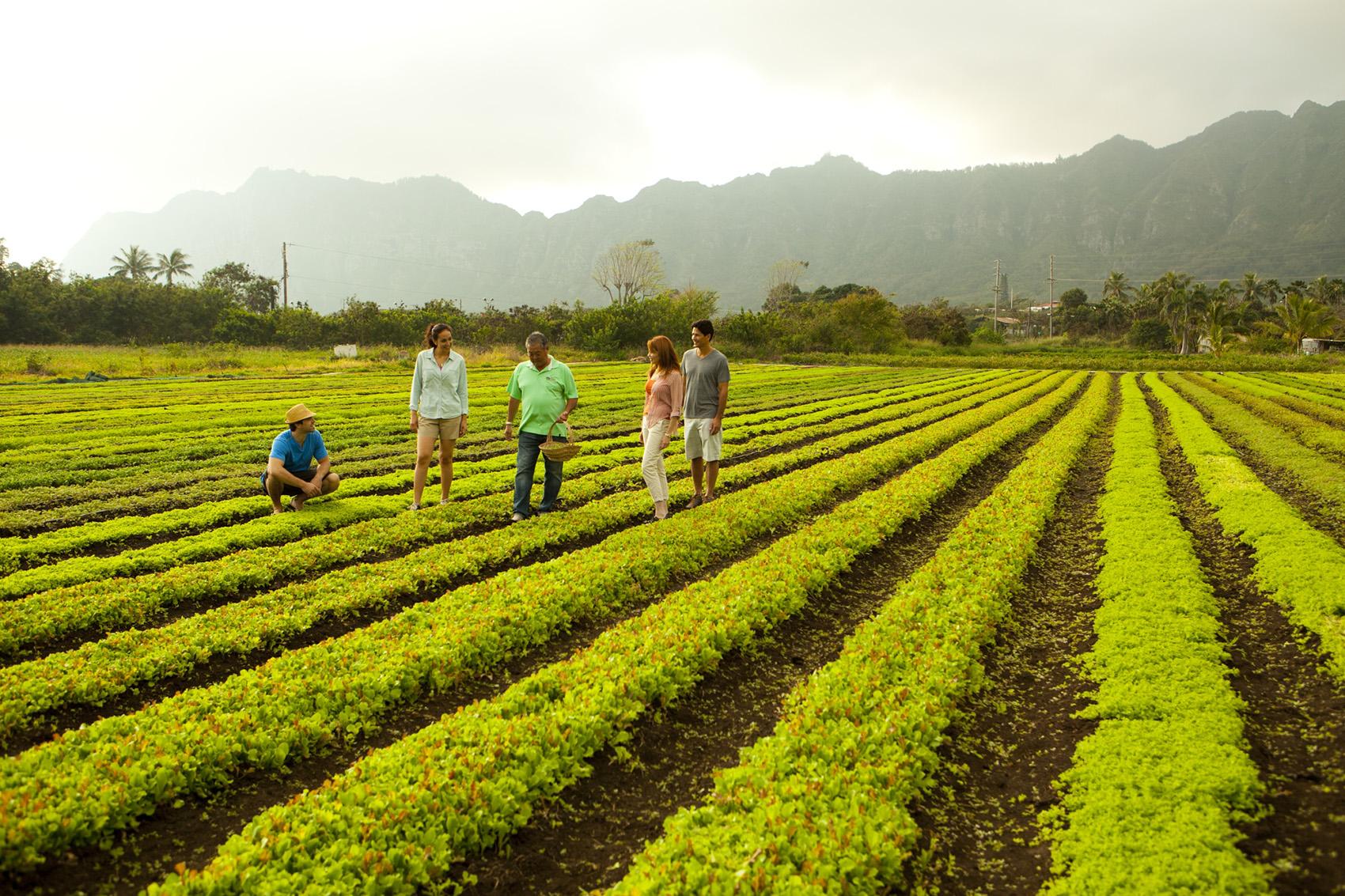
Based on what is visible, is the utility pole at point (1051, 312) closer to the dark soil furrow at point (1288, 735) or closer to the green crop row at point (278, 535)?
the green crop row at point (278, 535)

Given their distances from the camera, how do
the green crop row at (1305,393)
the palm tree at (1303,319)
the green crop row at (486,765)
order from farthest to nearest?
1. the palm tree at (1303,319)
2. the green crop row at (1305,393)
3. the green crop row at (486,765)

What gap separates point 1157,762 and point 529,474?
28.9 ft

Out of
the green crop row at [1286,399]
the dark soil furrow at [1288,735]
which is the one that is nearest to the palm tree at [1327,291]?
the green crop row at [1286,399]

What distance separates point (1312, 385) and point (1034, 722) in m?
48.3

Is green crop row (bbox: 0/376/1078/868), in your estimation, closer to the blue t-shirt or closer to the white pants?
the white pants

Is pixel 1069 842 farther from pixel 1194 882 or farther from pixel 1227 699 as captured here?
pixel 1227 699

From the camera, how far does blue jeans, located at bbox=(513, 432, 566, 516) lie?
38.0 feet

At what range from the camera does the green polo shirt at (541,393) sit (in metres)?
11.6

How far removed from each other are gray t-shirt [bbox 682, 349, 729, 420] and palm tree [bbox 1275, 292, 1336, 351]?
8600cm

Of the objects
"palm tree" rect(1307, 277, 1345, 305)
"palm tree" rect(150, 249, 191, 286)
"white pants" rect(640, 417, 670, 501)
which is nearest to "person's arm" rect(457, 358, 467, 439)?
"white pants" rect(640, 417, 670, 501)

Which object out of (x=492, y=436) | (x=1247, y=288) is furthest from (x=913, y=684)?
(x=1247, y=288)

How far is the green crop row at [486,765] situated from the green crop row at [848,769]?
0.97 metres

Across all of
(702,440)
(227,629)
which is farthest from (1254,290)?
(227,629)

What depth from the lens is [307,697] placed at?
5.90m
